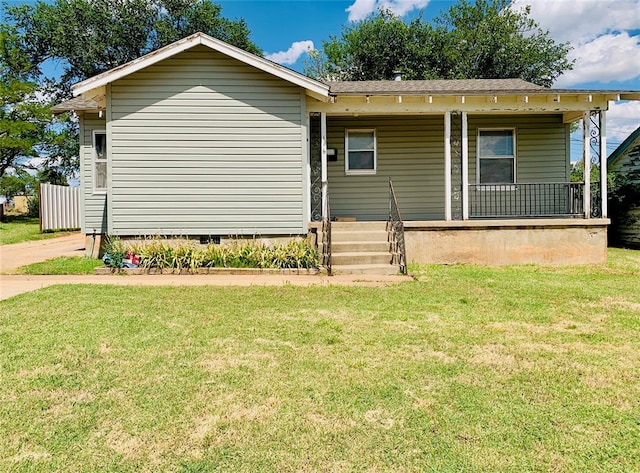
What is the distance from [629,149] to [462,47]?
16.1 metres

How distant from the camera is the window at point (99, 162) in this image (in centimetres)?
1049

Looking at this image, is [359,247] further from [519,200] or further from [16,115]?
[16,115]

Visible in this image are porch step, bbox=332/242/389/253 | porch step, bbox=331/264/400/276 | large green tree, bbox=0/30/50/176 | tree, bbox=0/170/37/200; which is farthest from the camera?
tree, bbox=0/170/37/200

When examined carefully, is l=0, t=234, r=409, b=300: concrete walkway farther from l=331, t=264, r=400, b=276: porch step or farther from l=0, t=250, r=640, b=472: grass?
l=0, t=250, r=640, b=472: grass

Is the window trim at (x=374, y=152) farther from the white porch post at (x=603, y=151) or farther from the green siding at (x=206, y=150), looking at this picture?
the white porch post at (x=603, y=151)

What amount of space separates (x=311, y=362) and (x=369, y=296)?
2.65 m

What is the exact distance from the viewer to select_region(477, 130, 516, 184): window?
11.2 meters

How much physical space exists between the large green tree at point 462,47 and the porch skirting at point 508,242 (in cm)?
1900

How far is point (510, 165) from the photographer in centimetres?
1122

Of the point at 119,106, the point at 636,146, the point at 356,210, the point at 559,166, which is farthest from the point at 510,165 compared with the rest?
the point at 119,106

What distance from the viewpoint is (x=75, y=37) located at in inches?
1060

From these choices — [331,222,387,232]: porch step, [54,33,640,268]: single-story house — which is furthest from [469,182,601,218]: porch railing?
[331,222,387,232]: porch step

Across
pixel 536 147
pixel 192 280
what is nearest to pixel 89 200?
pixel 192 280

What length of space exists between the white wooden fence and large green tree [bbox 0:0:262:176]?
606cm
